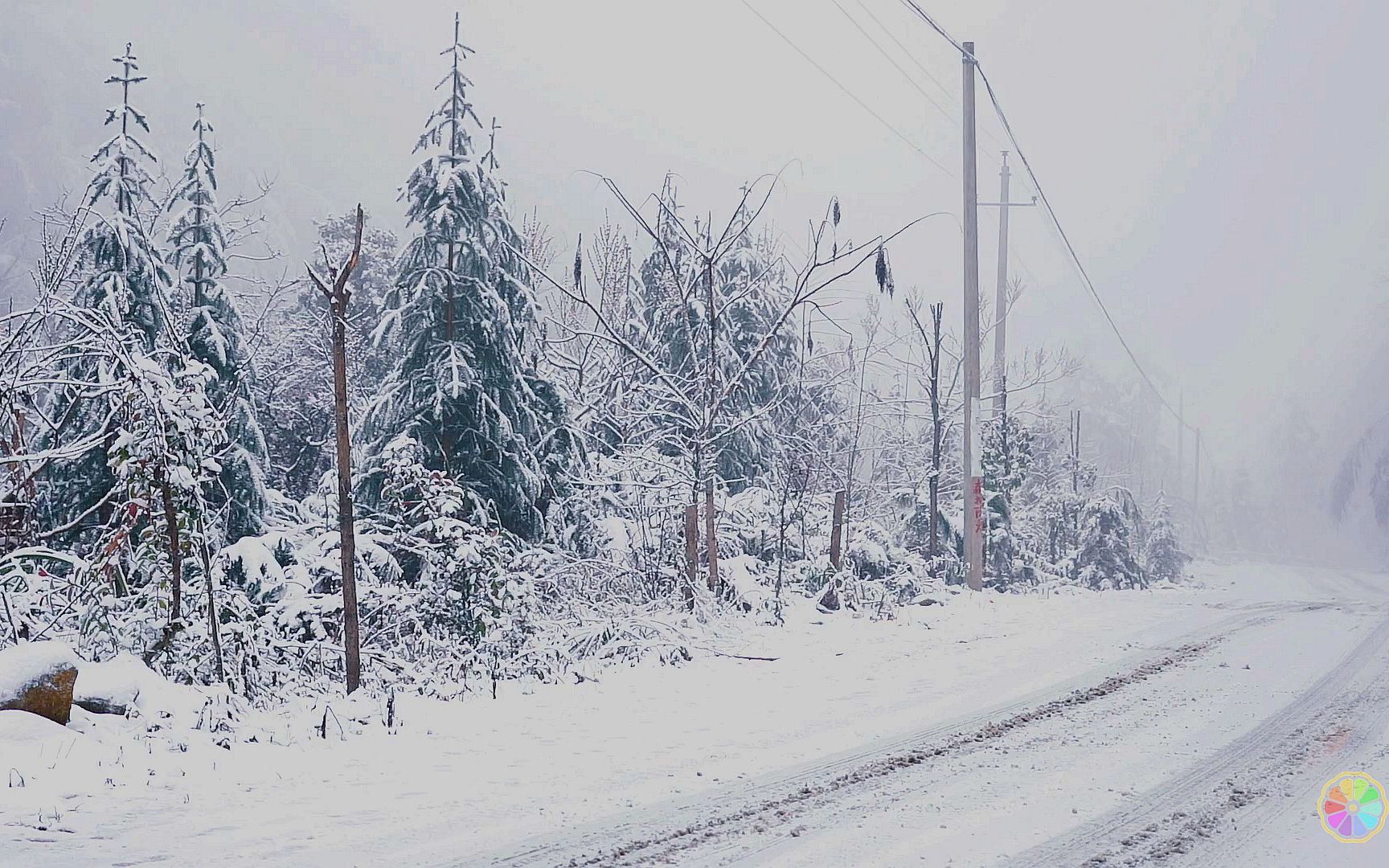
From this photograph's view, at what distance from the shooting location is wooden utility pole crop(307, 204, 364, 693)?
7.41 metres

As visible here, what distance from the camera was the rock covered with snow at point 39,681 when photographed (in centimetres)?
580

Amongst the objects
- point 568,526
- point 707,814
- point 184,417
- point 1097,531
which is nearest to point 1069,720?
point 707,814

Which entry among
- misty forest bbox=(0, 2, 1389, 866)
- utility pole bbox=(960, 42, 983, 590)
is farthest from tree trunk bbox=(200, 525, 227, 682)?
utility pole bbox=(960, 42, 983, 590)

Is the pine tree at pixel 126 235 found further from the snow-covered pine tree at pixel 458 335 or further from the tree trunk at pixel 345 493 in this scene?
the tree trunk at pixel 345 493

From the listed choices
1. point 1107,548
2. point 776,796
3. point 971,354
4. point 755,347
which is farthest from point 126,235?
point 1107,548

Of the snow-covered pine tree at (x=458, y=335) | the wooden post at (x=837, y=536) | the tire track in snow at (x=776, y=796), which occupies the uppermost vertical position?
the snow-covered pine tree at (x=458, y=335)

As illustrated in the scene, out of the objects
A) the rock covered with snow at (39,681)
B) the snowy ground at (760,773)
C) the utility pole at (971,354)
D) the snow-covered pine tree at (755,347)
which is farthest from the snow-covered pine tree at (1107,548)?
the rock covered with snow at (39,681)

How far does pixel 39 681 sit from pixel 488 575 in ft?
14.0

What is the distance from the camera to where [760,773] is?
5812 mm

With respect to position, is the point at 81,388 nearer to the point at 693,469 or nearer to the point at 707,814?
the point at 707,814

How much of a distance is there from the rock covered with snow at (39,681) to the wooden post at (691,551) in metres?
6.82

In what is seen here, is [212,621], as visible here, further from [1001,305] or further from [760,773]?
[1001,305]

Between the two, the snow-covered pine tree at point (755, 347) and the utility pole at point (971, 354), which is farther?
the snow-covered pine tree at point (755, 347)

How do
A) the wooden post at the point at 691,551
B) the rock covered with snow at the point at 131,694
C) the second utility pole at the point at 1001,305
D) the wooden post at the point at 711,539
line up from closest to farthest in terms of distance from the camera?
the rock covered with snow at the point at 131,694 < the wooden post at the point at 691,551 < the wooden post at the point at 711,539 < the second utility pole at the point at 1001,305
